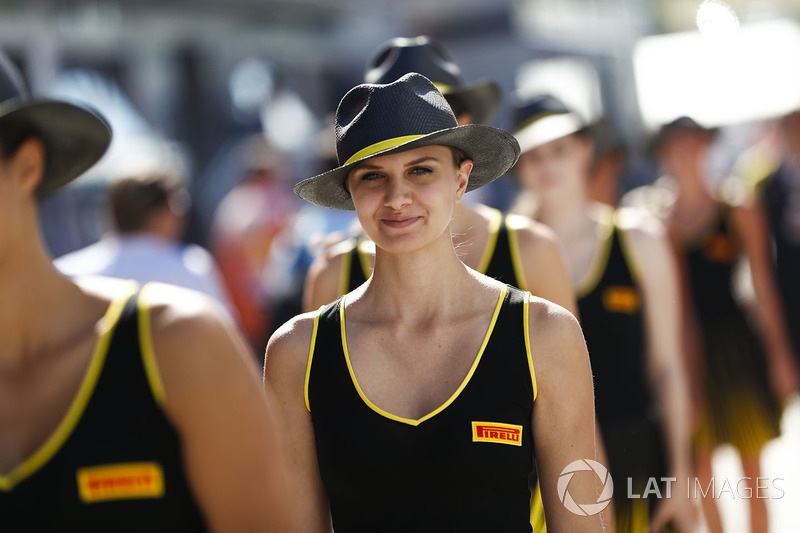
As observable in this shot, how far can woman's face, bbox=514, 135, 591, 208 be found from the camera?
485 centimetres

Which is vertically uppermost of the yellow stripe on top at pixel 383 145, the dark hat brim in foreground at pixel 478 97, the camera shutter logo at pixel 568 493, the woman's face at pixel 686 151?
the woman's face at pixel 686 151

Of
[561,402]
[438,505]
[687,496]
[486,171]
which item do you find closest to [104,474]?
[438,505]

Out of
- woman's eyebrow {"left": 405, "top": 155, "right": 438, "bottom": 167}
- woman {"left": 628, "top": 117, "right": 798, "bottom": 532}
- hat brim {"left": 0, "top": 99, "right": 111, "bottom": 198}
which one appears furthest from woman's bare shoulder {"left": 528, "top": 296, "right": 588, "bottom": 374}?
woman {"left": 628, "top": 117, "right": 798, "bottom": 532}

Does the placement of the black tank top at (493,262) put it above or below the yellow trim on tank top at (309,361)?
above

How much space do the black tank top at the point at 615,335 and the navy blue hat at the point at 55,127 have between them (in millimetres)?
2166

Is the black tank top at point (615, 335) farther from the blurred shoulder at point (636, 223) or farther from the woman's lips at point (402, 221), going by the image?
the woman's lips at point (402, 221)

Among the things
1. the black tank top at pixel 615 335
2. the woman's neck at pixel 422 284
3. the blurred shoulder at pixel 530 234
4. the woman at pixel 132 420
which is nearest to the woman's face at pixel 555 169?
the black tank top at pixel 615 335

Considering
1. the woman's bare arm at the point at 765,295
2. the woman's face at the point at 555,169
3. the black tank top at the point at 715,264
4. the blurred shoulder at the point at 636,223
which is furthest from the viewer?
the woman's bare arm at the point at 765,295

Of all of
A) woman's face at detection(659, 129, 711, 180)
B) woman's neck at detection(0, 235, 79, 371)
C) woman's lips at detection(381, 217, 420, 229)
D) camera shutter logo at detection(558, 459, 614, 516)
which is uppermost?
woman's face at detection(659, 129, 711, 180)

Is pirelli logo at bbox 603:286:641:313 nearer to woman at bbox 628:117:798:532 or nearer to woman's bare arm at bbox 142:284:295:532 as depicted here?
woman at bbox 628:117:798:532

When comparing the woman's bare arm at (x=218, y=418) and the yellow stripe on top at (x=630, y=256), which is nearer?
the woman's bare arm at (x=218, y=418)

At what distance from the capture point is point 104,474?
2.11 metres

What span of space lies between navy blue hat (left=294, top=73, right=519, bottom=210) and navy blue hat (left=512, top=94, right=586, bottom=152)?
7.90ft

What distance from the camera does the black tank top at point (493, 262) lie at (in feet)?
10.4
